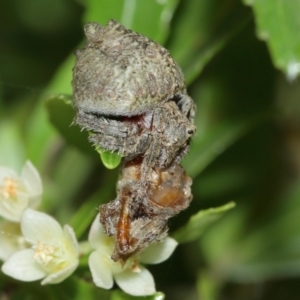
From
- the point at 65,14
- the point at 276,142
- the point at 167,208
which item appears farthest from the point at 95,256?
the point at 65,14

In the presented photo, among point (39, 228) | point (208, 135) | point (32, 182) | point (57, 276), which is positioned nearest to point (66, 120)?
point (32, 182)

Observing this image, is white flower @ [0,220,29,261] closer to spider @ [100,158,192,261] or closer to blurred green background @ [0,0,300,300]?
spider @ [100,158,192,261]

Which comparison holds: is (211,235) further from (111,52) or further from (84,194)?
(111,52)

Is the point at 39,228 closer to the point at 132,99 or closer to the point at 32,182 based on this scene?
the point at 32,182

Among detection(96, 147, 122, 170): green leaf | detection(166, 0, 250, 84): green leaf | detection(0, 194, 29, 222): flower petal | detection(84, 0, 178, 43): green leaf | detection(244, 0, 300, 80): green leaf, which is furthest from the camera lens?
detection(166, 0, 250, 84): green leaf

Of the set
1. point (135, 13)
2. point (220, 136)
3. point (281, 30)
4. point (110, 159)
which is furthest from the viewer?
point (220, 136)

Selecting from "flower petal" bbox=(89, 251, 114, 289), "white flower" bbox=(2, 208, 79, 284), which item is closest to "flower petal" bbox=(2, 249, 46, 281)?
"white flower" bbox=(2, 208, 79, 284)
